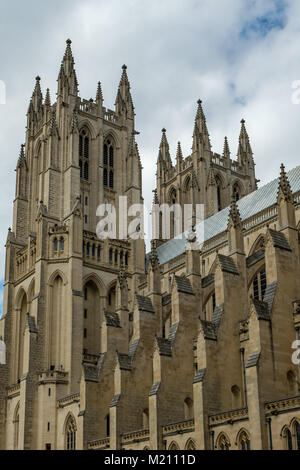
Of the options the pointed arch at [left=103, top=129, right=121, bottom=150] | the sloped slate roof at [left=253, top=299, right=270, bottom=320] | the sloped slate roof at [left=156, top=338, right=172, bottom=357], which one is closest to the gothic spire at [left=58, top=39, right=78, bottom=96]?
the pointed arch at [left=103, top=129, right=121, bottom=150]

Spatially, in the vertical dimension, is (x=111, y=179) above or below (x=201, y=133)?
below

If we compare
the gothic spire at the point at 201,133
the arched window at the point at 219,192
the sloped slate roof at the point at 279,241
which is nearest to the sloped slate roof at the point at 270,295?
the sloped slate roof at the point at 279,241

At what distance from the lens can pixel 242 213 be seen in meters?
55.5

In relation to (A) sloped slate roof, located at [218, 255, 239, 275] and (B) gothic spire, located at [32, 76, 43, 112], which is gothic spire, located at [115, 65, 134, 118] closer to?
(B) gothic spire, located at [32, 76, 43, 112]

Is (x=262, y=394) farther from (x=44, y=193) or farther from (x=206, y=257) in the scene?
(x=44, y=193)

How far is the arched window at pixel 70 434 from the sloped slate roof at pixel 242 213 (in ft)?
54.9

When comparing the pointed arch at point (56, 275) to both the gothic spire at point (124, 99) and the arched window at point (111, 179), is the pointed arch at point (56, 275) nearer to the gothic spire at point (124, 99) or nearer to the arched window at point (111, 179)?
the arched window at point (111, 179)

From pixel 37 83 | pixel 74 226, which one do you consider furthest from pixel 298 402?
pixel 37 83

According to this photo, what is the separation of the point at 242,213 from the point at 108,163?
15.6m

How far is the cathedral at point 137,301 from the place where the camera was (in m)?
34.2

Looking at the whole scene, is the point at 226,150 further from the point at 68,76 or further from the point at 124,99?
the point at 68,76

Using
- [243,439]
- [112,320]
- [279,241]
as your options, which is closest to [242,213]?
[112,320]

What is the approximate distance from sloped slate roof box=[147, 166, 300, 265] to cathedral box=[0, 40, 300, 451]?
0.73 ft

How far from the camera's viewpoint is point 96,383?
1801 inches
